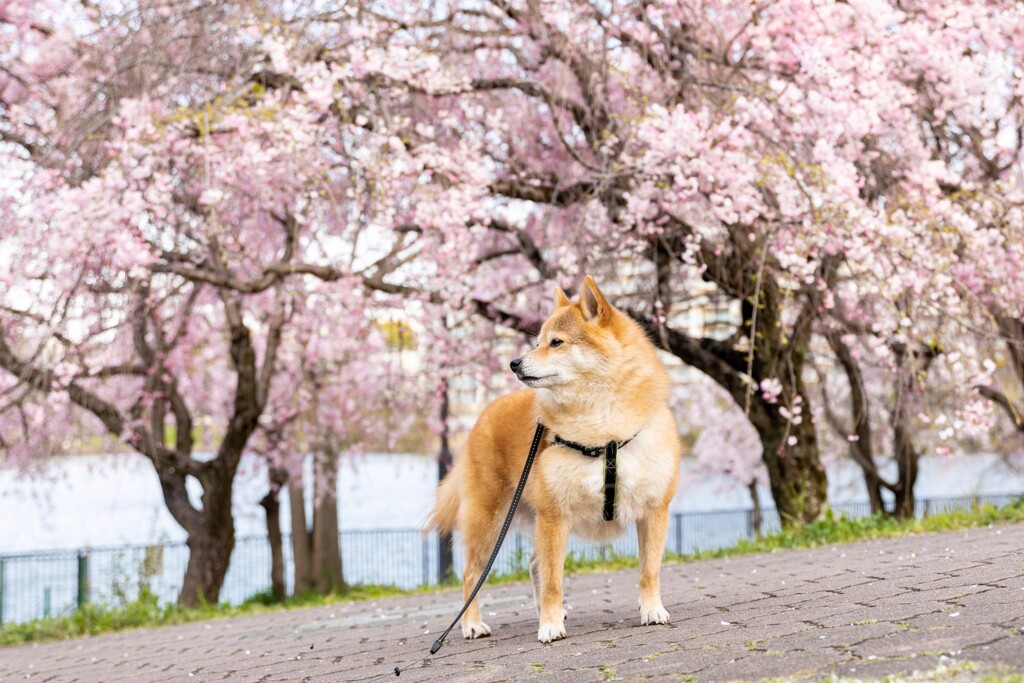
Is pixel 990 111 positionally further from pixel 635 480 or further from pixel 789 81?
pixel 635 480

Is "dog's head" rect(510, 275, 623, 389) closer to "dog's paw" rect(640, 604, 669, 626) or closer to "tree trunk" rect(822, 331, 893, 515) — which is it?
"dog's paw" rect(640, 604, 669, 626)

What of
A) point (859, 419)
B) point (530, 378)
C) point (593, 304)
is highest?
point (593, 304)

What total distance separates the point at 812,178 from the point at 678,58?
2.34m

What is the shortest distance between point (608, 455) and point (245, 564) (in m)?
16.6

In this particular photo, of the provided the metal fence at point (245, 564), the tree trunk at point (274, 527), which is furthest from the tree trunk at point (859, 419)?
the tree trunk at point (274, 527)

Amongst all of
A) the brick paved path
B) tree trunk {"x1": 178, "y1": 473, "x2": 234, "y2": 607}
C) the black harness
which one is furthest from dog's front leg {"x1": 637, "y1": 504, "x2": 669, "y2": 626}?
tree trunk {"x1": 178, "y1": 473, "x2": 234, "y2": 607}

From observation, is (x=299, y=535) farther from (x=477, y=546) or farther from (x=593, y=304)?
(x=593, y=304)

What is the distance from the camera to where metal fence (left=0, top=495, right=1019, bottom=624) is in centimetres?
1056

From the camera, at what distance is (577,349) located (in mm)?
4531

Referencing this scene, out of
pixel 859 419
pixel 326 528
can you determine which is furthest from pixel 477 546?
pixel 326 528

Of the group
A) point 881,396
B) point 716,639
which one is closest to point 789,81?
point 716,639

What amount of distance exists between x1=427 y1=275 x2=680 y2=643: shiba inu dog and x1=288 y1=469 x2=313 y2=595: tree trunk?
11.7 metres

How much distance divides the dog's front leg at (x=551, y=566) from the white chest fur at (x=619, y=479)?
0.24 ft

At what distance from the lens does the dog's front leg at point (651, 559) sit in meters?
4.59
